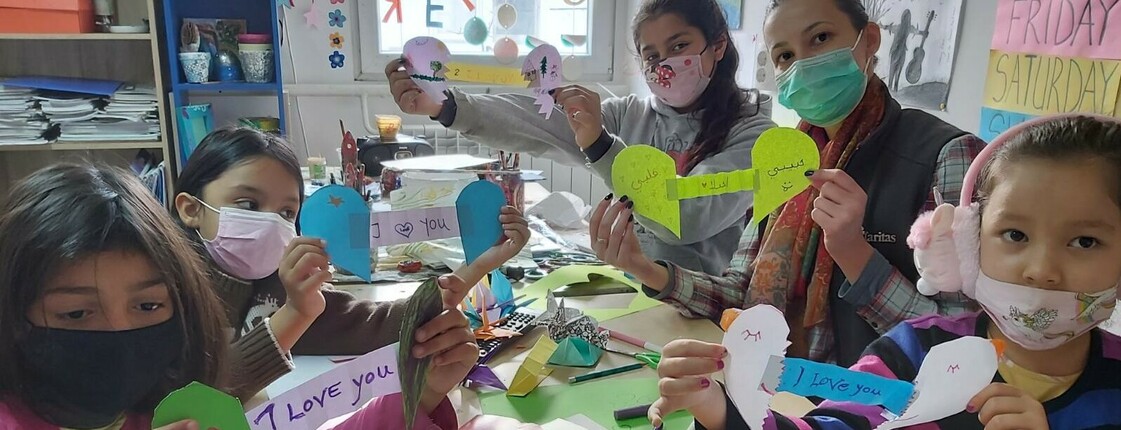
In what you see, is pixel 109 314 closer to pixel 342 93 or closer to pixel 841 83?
pixel 841 83

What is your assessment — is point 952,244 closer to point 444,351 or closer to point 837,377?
point 837,377

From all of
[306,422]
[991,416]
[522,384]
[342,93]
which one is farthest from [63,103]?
[991,416]

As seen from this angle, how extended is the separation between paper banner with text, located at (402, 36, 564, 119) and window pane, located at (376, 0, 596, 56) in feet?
7.22

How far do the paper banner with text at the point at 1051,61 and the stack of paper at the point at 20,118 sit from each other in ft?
9.20

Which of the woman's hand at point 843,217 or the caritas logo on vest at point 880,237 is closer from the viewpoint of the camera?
the woman's hand at point 843,217

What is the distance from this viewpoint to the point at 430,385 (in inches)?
34.8

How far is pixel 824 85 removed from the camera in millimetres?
1146

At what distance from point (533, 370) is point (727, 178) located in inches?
18.7

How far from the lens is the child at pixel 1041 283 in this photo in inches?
28.9

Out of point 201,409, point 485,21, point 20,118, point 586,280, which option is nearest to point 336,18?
point 485,21

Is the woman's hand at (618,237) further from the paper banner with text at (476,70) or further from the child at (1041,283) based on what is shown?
the child at (1041,283)

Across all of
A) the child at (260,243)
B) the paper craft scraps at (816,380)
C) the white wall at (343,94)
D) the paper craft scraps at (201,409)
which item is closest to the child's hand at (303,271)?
the child at (260,243)

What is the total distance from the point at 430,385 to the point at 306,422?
0.20 meters

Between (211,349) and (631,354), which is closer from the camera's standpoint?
(211,349)
